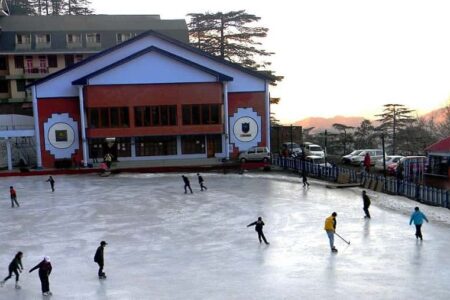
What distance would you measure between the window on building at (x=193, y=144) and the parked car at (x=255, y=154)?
5.19m

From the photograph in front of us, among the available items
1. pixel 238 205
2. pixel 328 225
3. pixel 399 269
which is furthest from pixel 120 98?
pixel 399 269

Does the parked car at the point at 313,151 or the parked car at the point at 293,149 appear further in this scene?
the parked car at the point at 293,149

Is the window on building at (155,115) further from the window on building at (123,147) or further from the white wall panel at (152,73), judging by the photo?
the white wall panel at (152,73)

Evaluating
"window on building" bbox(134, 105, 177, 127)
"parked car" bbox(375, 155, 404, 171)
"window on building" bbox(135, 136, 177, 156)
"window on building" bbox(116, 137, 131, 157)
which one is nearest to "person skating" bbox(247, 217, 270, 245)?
"parked car" bbox(375, 155, 404, 171)

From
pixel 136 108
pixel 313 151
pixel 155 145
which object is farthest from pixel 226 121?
pixel 313 151

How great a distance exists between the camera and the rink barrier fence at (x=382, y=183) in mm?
28950

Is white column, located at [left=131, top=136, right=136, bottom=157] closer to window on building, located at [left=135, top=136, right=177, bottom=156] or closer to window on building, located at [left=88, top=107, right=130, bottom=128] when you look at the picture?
window on building, located at [left=135, top=136, right=177, bottom=156]

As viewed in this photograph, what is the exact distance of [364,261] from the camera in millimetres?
17172

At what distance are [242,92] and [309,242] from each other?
3073 cm

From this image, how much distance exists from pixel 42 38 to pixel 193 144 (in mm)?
30227

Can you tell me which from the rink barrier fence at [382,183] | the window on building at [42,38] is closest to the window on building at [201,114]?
the rink barrier fence at [382,183]

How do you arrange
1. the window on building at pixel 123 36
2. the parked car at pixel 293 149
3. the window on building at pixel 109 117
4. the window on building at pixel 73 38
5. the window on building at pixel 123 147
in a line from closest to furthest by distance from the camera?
the window on building at pixel 109 117
the window on building at pixel 123 147
the parked car at pixel 293 149
the window on building at pixel 73 38
the window on building at pixel 123 36

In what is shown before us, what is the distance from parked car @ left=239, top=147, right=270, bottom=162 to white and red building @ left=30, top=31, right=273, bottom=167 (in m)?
3.84

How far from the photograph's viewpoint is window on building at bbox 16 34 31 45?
64125 millimetres
